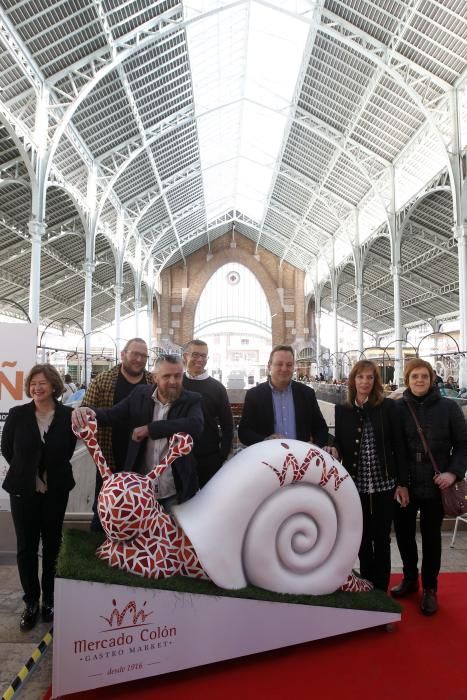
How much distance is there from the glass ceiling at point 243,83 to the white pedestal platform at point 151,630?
13517 mm

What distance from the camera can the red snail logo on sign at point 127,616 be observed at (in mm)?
2199

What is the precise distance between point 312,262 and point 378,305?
17.5ft

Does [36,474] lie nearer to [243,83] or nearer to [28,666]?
[28,666]

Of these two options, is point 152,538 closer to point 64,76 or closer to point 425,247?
point 64,76

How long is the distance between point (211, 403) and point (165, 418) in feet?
2.43

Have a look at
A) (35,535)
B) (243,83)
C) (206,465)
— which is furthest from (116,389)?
(243,83)

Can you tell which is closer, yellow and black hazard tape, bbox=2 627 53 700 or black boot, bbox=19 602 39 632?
yellow and black hazard tape, bbox=2 627 53 700

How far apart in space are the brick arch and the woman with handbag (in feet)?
→ 105

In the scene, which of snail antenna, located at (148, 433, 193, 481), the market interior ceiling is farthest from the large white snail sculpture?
the market interior ceiling

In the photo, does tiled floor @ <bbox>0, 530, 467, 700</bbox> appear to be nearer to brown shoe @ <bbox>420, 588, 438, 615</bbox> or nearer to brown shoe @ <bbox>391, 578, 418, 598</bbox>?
brown shoe @ <bbox>391, 578, 418, 598</bbox>

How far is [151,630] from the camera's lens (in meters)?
2.25

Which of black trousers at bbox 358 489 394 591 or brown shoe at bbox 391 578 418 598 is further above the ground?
black trousers at bbox 358 489 394 591

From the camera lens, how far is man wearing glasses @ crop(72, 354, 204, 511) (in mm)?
2506

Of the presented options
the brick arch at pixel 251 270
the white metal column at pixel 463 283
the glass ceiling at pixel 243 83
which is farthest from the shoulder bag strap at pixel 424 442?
the brick arch at pixel 251 270
